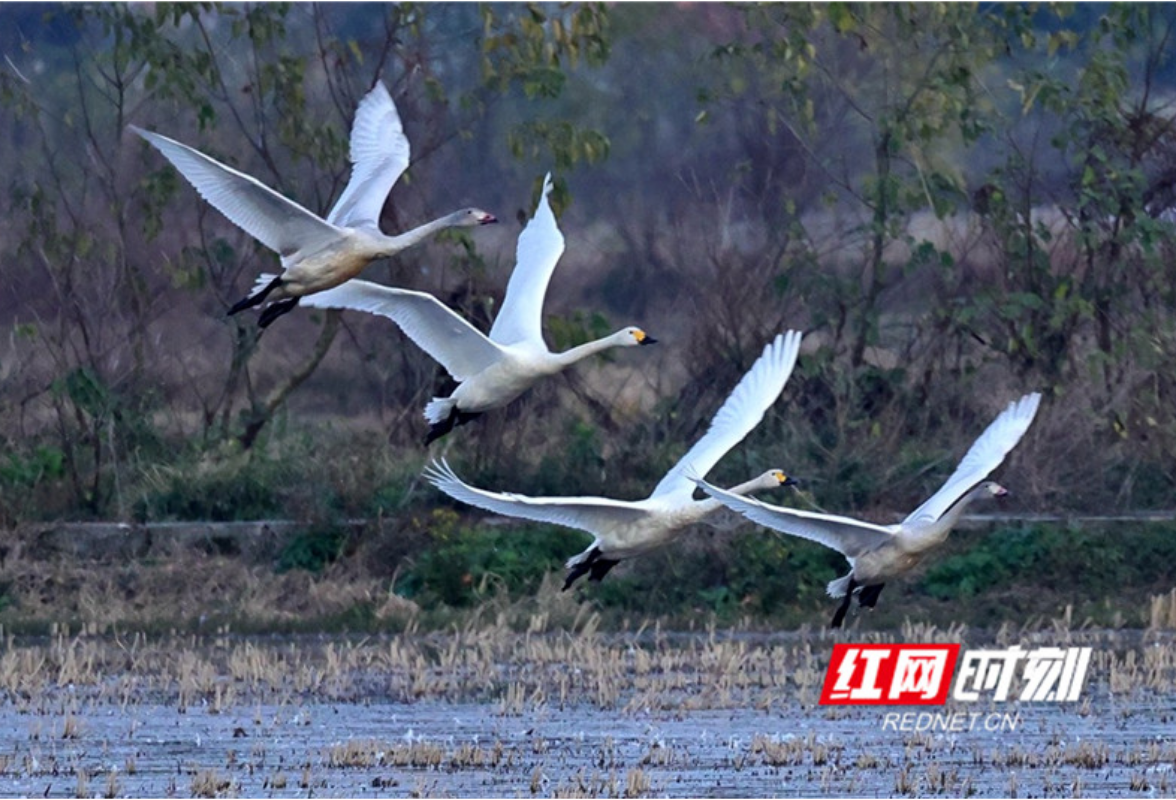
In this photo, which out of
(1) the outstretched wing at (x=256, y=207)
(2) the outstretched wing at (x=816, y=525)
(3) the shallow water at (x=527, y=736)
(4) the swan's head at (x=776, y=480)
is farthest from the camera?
(4) the swan's head at (x=776, y=480)

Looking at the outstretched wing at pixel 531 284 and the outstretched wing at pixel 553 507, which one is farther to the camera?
the outstretched wing at pixel 531 284

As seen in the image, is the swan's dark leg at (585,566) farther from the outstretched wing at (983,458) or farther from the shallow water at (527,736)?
the outstretched wing at (983,458)

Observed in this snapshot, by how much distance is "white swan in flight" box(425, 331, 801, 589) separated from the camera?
12.6 m

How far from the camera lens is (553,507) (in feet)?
41.8

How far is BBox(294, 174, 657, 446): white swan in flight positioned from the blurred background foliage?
380 centimetres

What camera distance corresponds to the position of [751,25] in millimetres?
20922

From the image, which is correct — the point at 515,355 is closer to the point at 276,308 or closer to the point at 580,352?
the point at 580,352

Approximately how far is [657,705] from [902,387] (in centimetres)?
744

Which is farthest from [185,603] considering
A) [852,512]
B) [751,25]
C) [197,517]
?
[751,25]

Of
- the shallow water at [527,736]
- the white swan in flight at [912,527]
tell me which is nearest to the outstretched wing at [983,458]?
the white swan in flight at [912,527]

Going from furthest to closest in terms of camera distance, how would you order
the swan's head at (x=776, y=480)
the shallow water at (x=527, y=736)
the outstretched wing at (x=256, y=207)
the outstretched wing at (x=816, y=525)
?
1. the swan's head at (x=776, y=480)
2. the outstretched wing at (x=256, y=207)
3. the outstretched wing at (x=816, y=525)
4. the shallow water at (x=527, y=736)

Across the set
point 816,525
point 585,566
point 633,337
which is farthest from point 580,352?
Answer: point 816,525

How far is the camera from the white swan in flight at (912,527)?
12.7m

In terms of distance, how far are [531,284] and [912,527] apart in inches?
93.6
